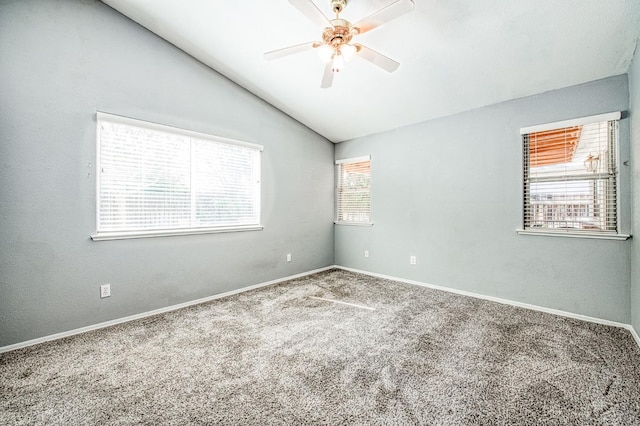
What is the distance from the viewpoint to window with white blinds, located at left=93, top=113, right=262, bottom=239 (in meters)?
2.66

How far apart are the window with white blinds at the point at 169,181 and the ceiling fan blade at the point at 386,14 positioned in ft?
7.27

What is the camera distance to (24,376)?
1.82 metres

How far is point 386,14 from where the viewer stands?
1.74 meters

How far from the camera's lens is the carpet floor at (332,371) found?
148cm

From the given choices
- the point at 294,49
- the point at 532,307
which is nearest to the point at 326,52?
the point at 294,49

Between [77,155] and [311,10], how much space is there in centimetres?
238

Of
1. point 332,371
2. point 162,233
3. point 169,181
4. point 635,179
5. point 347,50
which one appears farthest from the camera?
point 169,181

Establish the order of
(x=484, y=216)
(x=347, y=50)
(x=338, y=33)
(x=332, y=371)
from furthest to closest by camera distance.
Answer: (x=484, y=216), (x=347, y=50), (x=338, y=33), (x=332, y=371)

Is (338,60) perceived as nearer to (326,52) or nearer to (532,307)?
(326,52)

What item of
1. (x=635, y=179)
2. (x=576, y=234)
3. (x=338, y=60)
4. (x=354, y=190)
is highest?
(x=338, y=60)

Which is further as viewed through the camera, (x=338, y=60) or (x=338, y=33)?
(x=338, y=60)

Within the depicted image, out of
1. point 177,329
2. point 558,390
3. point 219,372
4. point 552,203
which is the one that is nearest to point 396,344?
point 558,390

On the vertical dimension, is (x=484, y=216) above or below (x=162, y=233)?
above

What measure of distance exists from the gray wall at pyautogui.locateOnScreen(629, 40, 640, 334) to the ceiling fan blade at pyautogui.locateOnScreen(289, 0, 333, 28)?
2538mm
